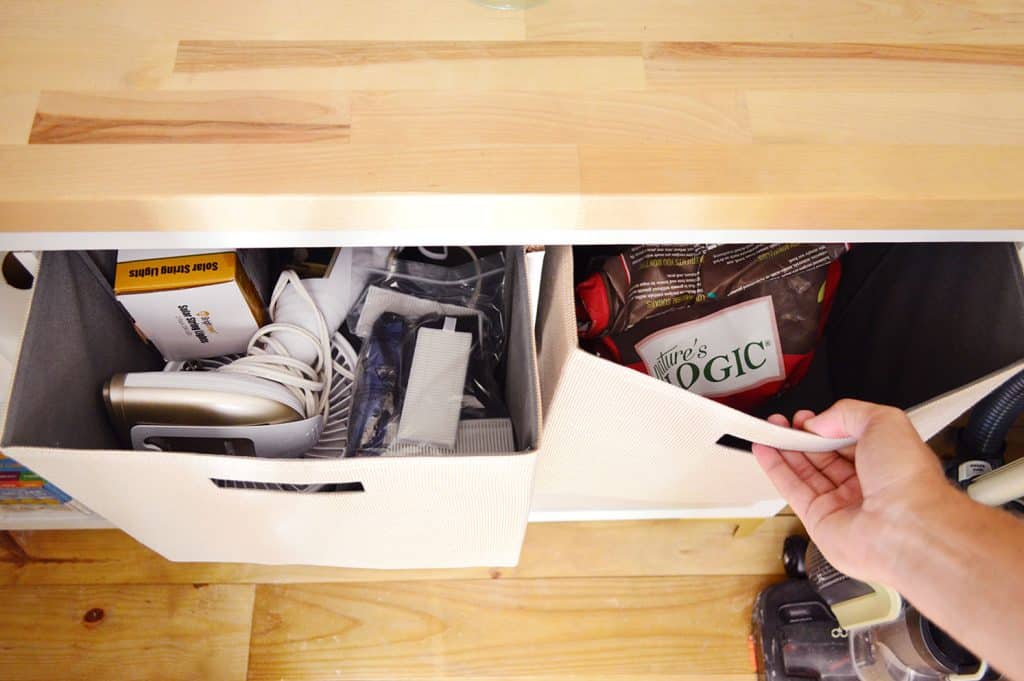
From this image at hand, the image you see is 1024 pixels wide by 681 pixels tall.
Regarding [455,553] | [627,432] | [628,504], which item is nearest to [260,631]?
[455,553]

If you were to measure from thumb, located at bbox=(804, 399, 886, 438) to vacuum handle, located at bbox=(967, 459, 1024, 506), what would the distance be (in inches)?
5.7

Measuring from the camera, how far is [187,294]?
73cm

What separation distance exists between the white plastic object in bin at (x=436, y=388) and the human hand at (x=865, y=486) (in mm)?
286

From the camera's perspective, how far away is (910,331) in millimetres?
853

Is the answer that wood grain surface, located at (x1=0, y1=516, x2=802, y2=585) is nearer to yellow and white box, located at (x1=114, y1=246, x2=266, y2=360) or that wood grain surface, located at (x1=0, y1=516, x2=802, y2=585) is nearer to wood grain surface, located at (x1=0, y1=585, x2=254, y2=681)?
wood grain surface, located at (x1=0, y1=585, x2=254, y2=681)

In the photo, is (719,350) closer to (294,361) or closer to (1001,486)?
(1001,486)

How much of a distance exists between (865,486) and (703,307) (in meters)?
0.25

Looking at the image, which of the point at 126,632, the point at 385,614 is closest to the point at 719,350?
the point at 385,614

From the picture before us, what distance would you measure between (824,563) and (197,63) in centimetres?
90

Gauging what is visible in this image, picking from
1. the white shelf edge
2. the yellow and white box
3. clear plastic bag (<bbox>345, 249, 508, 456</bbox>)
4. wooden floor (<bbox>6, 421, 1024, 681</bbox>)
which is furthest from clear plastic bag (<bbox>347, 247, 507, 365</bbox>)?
the white shelf edge

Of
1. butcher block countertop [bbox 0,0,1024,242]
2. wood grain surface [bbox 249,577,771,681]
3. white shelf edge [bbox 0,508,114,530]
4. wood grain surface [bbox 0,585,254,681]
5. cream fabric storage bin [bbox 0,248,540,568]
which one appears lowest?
wood grain surface [bbox 0,585,254,681]

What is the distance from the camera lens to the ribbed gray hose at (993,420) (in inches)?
30.9

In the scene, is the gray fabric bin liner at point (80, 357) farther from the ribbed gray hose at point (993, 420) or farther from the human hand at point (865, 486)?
the ribbed gray hose at point (993, 420)

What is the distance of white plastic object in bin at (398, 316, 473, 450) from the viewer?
0.74 m
